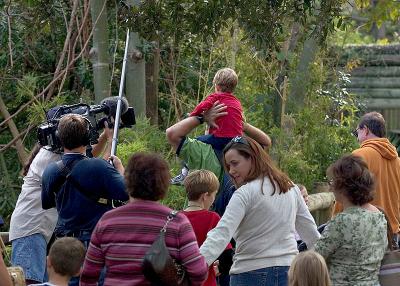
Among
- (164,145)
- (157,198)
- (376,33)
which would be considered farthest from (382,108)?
(157,198)

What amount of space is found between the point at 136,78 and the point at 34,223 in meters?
3.76

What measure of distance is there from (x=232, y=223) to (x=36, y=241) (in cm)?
178

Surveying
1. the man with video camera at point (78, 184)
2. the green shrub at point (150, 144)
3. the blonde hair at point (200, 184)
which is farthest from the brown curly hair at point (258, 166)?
the green shrub at point (150, 144)

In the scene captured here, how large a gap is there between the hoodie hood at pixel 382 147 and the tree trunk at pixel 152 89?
4.01 m

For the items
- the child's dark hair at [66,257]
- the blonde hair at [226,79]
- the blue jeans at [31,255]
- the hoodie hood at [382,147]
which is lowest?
the blue jeans at [31,255]

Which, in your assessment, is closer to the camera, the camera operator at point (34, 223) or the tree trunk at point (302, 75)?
the camera operator at point (34, 223)

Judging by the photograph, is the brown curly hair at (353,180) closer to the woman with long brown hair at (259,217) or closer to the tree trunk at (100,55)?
the woman with long brown hair at (259,217)

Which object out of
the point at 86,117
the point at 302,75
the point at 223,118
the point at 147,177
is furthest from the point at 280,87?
the point at 147,177

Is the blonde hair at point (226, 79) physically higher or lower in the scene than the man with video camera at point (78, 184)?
higher

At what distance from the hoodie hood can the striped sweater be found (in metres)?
3.09

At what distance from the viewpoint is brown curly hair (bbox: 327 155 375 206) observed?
597cm

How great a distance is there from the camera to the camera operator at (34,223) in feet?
23.5

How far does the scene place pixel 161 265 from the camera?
5.20 meters

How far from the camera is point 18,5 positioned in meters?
11.9
